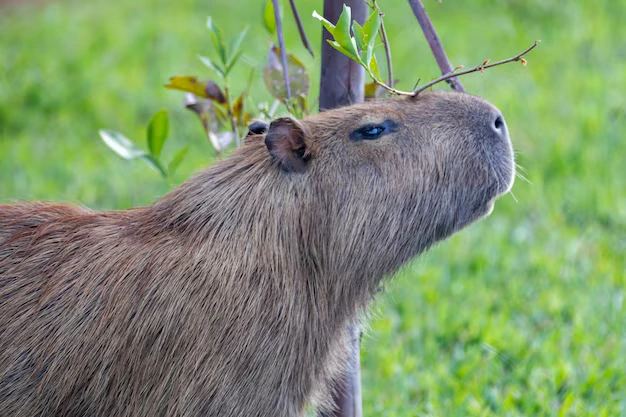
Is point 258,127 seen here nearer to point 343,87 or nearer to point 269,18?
point 343,87

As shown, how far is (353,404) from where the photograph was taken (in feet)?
10.2

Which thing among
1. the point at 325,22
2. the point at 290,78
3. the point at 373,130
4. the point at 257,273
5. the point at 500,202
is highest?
the point at 325,22

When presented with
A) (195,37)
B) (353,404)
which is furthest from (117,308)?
(195,37)

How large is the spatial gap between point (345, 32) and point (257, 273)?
0.75 m

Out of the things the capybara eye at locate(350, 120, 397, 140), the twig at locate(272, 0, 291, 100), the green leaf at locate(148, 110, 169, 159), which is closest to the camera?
the capybara eye at locate(350, 120, 397, 140)

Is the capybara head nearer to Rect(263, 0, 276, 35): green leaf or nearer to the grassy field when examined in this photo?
the grassy field

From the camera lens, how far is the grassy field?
4027 mm

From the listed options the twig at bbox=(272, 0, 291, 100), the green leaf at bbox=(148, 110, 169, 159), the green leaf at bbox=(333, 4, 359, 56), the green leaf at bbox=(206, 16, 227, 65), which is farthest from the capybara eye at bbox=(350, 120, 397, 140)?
the green leaf at bbox=(148, 110, 169, 159)

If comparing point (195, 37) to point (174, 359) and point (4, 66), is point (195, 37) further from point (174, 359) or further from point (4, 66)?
point (174, 359)

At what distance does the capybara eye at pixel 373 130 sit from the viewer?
8.77 feet

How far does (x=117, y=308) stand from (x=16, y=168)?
12.6ft

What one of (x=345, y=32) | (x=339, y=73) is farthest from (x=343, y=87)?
(x=345, y=32)

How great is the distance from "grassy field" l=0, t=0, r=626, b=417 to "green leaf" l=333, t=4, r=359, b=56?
811 millimetres

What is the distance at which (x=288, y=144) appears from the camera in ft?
8.63
